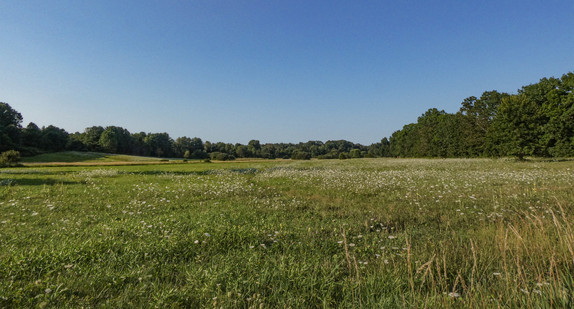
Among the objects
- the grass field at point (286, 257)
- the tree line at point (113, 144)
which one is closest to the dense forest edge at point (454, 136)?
the tree line at point (113, 144)

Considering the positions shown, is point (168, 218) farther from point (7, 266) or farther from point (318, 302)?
point (318, 302)

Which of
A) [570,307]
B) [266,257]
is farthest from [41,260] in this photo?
[570,307]

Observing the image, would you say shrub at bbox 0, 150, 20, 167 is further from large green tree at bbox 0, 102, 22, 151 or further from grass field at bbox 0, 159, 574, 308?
grass field at bbox 0, 159, 574, 308

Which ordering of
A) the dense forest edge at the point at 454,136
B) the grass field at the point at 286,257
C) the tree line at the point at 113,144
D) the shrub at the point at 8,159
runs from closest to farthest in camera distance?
the grass field at the point at 286,257 → the dense forest edge at the point at 454,136 → the shrub at the point at 8,159 → the tree line at the point at 113,144

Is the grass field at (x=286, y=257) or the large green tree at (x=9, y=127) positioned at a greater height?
the large green tree at (x=9, y=127)

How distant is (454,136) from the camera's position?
61.7 metres

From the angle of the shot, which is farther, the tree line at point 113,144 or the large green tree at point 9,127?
the tree line at point 113,144

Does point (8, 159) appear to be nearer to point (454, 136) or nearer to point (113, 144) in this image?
point (113, 144)

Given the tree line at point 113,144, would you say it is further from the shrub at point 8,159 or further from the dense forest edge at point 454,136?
the shrub at point 8,159

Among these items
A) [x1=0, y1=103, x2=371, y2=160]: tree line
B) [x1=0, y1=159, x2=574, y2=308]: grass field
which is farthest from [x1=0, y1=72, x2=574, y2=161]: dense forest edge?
[x1=0, y1=159, x2=574, y2=308]: grass field

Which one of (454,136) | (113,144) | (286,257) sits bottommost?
(286,257)

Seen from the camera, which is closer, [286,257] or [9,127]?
[286,257]

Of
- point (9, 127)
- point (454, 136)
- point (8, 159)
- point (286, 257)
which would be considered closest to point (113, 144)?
point (9, 127)

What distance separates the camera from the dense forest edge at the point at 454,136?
34.6 metres
